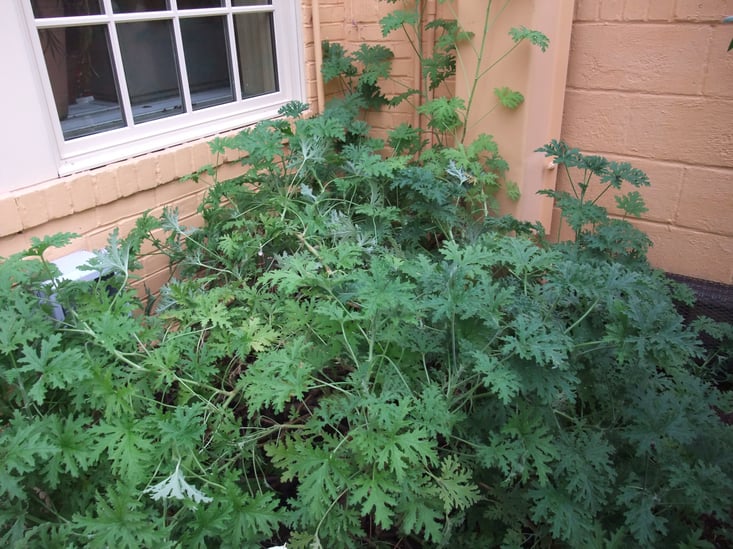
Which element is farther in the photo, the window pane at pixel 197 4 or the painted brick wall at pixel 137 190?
the window pane at pixel 197 4

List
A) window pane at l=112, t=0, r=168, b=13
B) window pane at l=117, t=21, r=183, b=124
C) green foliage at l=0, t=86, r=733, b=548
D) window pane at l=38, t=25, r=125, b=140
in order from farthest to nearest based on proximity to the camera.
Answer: window pane at l=117, t=21, r=183, b=124 < window pane at l=112, t=0, r=168, b=13 < window pane at l=38, t=25, r=125, b=140 < green foliage at l=0, t=86, r=733, b=548

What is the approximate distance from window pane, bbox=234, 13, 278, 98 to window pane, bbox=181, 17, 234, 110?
0.11 m

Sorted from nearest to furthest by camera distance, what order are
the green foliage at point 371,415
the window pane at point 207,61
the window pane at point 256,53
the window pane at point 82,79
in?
the green foliage at point 371,415 → the window pane at point 82,79 → the window pane at point 207,61 → the window pane at point 256,53

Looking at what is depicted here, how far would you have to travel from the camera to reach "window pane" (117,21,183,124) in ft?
8.28

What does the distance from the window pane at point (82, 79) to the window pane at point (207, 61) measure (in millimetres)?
446

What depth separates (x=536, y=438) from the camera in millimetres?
1669

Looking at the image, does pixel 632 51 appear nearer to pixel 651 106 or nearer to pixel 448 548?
pixel 651 106

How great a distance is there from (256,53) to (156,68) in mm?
719

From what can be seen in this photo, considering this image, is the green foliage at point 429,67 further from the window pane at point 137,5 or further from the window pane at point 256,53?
the window pane at point 137,5

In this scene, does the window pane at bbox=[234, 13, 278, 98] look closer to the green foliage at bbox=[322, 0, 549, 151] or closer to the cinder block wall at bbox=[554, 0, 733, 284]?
the green foliage at bbox=[322, 0, 549, 151]

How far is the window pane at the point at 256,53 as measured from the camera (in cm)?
309

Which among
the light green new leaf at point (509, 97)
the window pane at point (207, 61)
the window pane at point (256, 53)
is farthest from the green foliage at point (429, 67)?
the window pane at point (207, 61)

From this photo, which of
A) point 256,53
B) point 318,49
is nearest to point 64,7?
point 256,53

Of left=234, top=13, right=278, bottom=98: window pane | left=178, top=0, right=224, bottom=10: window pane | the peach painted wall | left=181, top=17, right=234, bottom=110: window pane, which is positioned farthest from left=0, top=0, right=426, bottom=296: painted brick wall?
left=178, top=0, right=224, bottom=10: window pane
